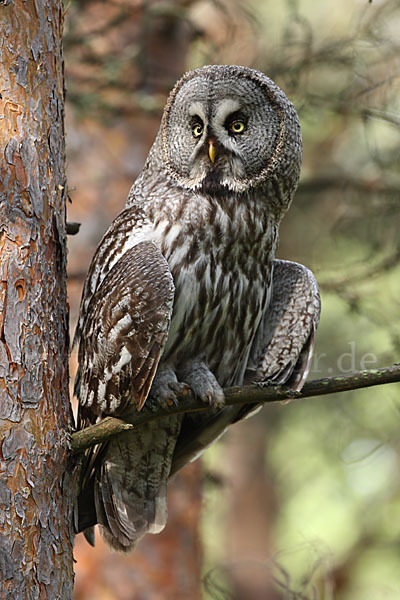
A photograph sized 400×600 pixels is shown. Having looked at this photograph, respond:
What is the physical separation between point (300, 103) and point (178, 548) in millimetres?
3531

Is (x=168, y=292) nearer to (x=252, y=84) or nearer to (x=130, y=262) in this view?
(x=130, y=262)

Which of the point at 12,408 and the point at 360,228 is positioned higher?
the point at 360,228

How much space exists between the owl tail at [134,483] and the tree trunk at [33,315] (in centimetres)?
65

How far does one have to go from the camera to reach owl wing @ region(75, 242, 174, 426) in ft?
10.2

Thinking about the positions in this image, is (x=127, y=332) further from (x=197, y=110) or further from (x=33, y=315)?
(x=197, y=110)

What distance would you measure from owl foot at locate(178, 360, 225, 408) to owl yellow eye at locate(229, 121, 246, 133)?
1141 millimetres

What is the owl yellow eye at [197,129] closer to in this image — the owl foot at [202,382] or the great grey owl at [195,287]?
the great grey owl at [195,287]

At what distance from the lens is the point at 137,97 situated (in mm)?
5980

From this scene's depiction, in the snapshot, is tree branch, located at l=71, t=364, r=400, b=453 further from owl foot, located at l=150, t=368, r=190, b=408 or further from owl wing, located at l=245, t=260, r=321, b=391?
owl wing, located at l=245, t=260, r=321, b=391

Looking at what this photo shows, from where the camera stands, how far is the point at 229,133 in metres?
3.75

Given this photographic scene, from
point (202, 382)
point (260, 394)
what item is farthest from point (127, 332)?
point (260, 394)

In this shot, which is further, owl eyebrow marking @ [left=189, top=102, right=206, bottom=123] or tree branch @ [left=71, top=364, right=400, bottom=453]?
owl eyebrow marking @ [left=189, top=102, right=206, bottom=123]

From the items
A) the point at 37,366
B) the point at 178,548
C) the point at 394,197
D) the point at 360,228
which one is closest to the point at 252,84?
the point at 37,366

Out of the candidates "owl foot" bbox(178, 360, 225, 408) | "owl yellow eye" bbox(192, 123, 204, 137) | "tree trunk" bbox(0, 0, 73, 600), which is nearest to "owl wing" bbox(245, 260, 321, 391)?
"owl foot" bbox(178, 360, 225, 408)
